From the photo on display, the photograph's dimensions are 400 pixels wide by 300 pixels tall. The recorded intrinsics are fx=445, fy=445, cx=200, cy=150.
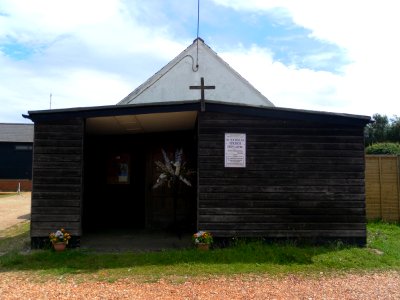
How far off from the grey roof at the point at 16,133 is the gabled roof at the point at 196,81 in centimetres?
1935

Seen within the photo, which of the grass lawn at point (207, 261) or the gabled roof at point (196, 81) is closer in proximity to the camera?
the grass lawn at point (207, 261)

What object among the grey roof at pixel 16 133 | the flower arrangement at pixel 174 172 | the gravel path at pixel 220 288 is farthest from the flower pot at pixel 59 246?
the grey roof at pixel 16 133

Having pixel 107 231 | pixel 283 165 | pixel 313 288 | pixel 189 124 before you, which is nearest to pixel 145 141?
pixel 189 124

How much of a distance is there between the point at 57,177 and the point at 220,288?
13.7 ft

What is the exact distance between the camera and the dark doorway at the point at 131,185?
11469 millimetres

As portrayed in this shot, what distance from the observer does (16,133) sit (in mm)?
35500

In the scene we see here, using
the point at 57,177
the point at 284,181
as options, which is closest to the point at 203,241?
the point at 284,181

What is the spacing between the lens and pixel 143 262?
756 cm

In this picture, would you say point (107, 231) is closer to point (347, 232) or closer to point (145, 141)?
point (145, 141)

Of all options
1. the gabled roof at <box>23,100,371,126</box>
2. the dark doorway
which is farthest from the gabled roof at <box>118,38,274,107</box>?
the gabled roof at <box>23,100,371,126</box>

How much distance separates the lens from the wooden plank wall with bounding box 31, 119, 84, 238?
339 inches

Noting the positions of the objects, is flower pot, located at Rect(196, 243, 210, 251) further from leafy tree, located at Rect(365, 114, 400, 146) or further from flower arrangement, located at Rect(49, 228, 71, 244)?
leafy tree, located at Rect(365, 114, 400, 146)

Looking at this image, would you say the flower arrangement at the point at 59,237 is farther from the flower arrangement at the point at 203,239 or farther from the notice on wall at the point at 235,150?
the notice on wall at the point at 235,150

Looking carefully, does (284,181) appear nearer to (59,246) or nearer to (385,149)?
(59,246)
